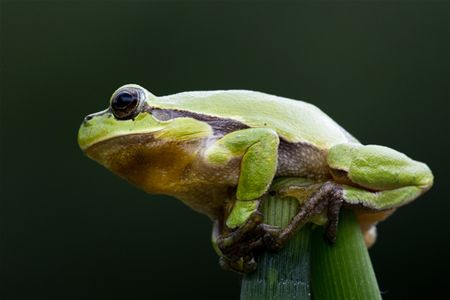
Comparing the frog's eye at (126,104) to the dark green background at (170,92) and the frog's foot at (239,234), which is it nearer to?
the frog's foot at (239,234)

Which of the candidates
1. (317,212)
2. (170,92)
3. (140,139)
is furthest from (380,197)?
(170,92)

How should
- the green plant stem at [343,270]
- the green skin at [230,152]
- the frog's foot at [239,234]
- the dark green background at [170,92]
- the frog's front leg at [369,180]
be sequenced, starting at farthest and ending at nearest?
the dark green background at [170,92], the green skin at [230,152], the frog's front leg at [369,180], the frog's foot at [239,234], the green plant stem at [343,270]

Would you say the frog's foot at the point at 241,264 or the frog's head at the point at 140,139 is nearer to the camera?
the frog's foot at the point at 241,264

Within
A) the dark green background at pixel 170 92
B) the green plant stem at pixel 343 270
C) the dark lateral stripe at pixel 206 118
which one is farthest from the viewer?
the dark green background at pixel 170 92

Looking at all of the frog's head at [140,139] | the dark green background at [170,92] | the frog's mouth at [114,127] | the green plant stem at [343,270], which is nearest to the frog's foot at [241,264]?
the green plant stem at [343,270]

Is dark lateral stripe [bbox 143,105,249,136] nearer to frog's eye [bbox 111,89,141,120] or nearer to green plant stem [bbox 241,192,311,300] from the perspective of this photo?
frog's eye [bbox 111,89,141,120]

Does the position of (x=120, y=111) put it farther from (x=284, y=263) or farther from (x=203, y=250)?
(x=203, y=250)

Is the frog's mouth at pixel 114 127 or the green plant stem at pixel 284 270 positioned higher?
the frog's mouth at pixel 114 127

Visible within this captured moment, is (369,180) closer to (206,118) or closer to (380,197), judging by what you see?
(380,197)

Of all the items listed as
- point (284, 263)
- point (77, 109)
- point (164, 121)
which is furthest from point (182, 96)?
point (77, 109)
